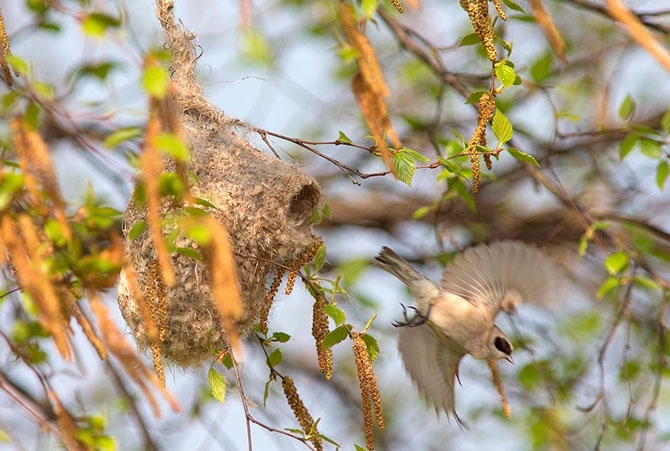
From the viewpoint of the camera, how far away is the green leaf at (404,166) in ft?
8.91

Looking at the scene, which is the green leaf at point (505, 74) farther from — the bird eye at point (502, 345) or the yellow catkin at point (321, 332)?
the bird eye at point (502, 345)

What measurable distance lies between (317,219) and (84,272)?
103cm

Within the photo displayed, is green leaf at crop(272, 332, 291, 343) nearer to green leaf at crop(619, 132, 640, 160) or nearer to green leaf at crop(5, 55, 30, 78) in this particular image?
green leaf at crop(5, 55, 30, 78)

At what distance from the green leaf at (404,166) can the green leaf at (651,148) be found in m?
1.37

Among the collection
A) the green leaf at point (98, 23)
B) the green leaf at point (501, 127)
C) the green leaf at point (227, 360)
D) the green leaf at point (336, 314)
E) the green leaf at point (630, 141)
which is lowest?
the green leaf at point (336, 314)

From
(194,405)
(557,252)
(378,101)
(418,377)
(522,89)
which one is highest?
(522,89)

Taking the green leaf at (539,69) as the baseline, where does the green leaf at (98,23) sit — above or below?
below

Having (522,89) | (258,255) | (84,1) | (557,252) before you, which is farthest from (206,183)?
(557,252)

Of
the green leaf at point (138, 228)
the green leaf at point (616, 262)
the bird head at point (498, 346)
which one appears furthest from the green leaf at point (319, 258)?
the green leaf at point (616, 262)

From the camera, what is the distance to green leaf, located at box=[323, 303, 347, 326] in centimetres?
261

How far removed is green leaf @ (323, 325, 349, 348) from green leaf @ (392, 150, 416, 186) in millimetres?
465

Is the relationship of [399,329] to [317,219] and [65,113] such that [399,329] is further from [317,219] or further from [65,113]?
[65,113]

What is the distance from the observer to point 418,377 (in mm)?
4074

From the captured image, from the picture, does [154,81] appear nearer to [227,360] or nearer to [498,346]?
[227,360]
